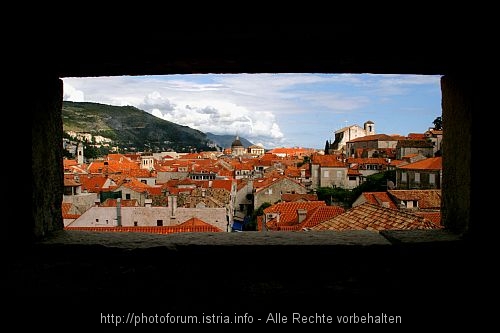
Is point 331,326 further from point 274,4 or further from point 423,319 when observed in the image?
point 274,4

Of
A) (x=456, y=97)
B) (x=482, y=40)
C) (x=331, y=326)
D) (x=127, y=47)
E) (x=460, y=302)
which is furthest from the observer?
(x=456, y=97)

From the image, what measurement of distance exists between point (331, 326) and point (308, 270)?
48cm

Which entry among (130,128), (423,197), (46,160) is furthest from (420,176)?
(130,128)

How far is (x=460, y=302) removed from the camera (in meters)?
1.66

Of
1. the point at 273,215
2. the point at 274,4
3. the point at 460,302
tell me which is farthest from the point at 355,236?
the point at 273,215

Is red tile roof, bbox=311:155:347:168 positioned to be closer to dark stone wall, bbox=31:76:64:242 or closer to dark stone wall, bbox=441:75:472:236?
dark stone wall, bbox=441:75:472:236

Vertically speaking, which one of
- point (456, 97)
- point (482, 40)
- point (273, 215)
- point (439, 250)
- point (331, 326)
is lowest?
point (273, 215)

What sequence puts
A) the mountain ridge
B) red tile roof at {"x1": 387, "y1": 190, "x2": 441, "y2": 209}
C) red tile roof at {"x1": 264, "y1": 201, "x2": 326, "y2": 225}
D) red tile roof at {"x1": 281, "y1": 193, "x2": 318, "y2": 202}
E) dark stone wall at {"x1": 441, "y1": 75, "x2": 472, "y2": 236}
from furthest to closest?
the mountain ridge < red tile roof at {"x1": 281, "y1": 193, "x2": 318, "y2": 202} < red tile roof at {"x1": 387, "y1": 190, "x2": 441, "y2": 209} < red tile roof at {"x1": 264, "y1": 201, "x2": 326, "y2": 225} < dark stone wall at {"x1": 441, "y1": 75, "x2": 472, "y2": 236}

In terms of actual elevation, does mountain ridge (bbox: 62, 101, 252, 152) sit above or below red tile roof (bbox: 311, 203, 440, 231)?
above

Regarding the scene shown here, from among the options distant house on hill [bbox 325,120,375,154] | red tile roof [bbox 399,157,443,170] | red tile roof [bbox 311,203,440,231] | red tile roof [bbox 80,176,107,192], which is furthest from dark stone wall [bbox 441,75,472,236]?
distant house on hill [bbox 325,120,375,154]

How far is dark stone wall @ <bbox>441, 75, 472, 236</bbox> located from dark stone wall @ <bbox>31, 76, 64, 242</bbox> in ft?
7.55

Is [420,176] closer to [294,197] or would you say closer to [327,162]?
[294,197]

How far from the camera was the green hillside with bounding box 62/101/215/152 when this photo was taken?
456 feet

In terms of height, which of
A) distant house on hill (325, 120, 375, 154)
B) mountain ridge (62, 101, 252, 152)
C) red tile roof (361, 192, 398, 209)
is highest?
mountain ridge (62, 101, 252, 152)
